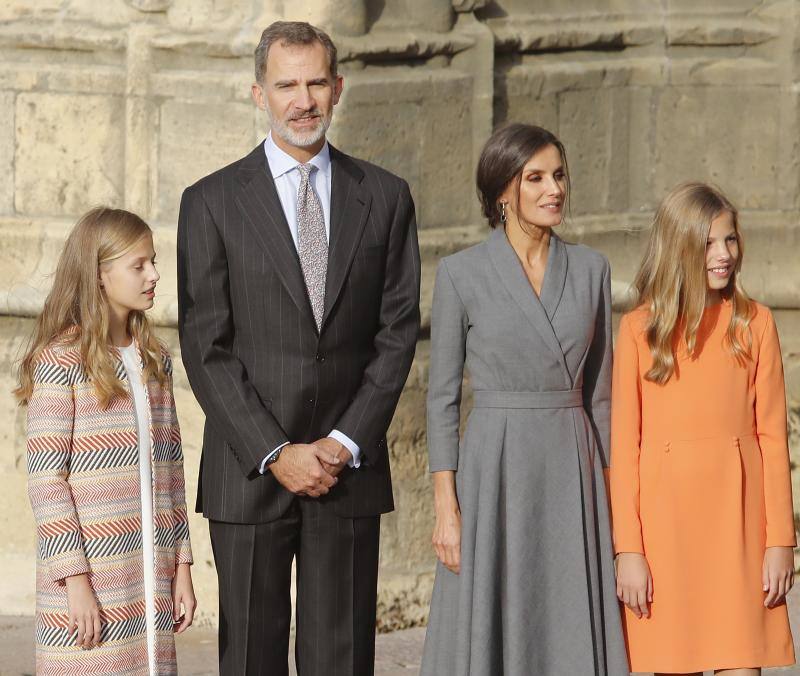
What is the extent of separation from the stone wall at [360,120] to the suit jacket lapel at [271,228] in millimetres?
1723

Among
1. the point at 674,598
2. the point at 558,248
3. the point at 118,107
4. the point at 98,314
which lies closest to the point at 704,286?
the point at 558,248

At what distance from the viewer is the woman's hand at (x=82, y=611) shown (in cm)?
433

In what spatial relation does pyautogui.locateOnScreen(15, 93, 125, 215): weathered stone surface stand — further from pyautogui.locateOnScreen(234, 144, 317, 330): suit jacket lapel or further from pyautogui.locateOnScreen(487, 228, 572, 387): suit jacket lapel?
pyautogui.locateOnScreen(487, 228, 572, 387): suit jacket lapel

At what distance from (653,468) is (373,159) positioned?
7.45 ft

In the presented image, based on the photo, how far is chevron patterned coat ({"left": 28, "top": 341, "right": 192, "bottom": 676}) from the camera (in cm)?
435

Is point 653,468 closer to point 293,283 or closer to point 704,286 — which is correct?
point 704,286

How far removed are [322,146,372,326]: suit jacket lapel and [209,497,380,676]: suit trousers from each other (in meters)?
0.57

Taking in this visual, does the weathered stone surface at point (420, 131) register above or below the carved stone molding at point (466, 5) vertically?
below

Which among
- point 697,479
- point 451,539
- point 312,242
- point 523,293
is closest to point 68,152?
point 312,242

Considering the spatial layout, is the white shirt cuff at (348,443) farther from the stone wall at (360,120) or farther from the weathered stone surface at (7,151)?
the weathered stone surface at (7,151)

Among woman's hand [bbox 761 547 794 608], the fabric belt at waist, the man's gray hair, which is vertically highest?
the man's gray hair

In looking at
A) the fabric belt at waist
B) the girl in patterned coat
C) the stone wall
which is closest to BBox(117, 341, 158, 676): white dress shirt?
the girl in patterned coat

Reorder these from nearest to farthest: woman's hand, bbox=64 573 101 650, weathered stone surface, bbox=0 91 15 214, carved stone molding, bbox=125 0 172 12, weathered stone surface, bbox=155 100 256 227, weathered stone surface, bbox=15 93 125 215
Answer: woman's hand, bbox=64 573 101 650 < weathered stone surface, bbox=155 100 256 227 < carved stone molding, bbox=125 0 172 12 < weathered stone surface, bbox=15 93 125 215 < weathered stone surface, bbox=0 91 15 214

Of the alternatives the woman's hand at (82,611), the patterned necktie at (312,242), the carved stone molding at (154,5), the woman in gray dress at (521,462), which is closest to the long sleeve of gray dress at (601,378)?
the woman in gray dress at (521,462)
